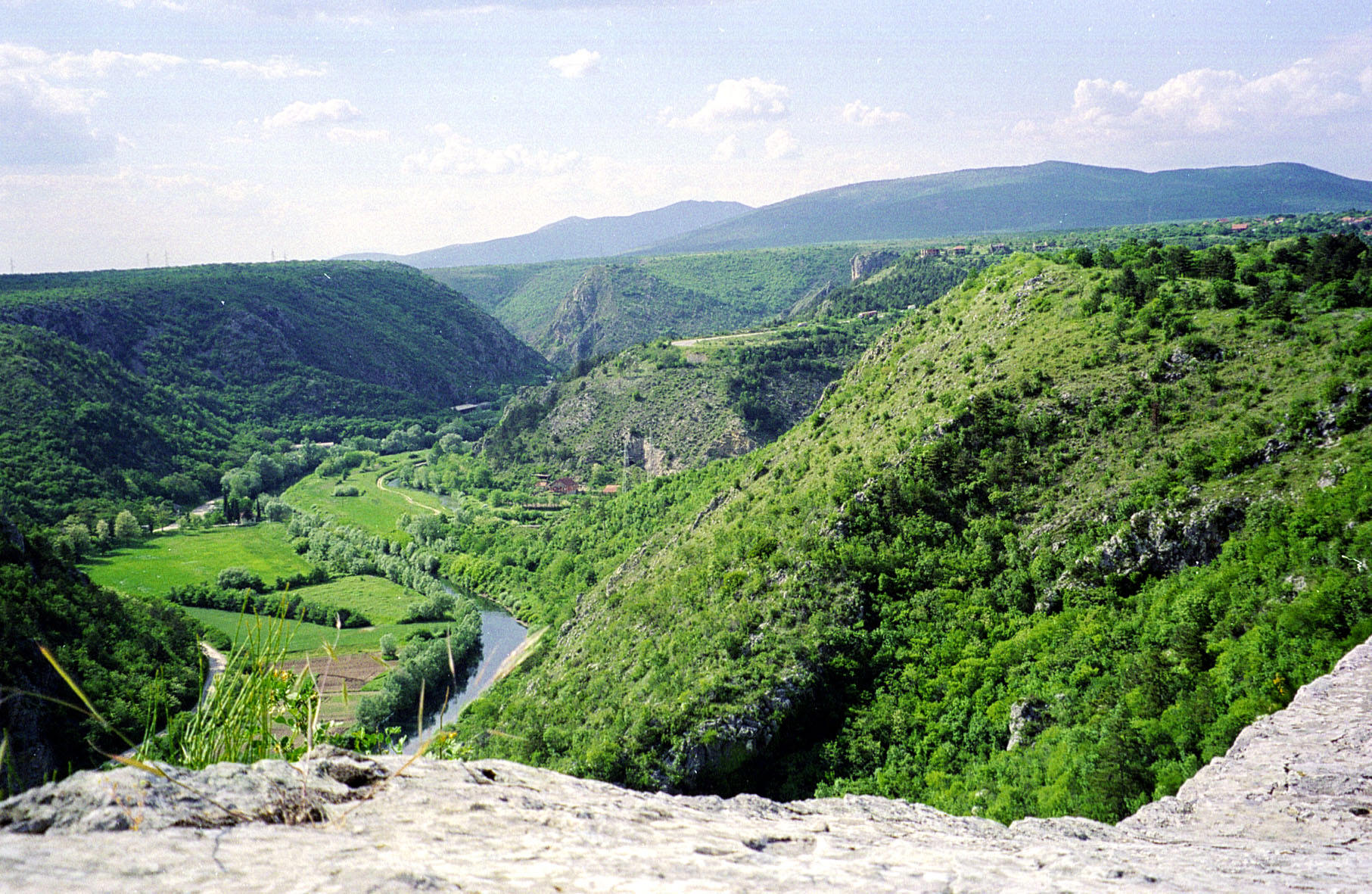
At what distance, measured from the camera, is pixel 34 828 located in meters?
5.82

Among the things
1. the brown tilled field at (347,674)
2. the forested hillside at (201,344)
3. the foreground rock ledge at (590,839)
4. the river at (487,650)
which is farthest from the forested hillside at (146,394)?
the foreground rock ledge at (590,839)

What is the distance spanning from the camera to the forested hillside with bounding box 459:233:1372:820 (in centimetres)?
1894

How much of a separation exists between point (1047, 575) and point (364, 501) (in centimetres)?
11540

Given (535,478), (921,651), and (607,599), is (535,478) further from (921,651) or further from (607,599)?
(921,651)

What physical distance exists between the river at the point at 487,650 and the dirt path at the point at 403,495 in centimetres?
2872

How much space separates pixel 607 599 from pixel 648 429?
64607mm

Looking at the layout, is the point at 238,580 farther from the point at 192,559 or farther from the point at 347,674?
the point at 347,674

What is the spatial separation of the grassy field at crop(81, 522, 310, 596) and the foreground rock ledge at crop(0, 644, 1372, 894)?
92.6 metres

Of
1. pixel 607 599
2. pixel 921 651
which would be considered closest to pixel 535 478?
pixel 607 599

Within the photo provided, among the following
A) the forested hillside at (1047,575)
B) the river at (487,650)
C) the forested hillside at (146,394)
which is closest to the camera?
the forested hillside at (1047,575)

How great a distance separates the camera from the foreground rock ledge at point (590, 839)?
229 inches

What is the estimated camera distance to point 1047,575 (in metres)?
27.5

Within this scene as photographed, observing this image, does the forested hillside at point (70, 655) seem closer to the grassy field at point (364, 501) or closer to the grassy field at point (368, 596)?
the grassy field at point (368, 596)

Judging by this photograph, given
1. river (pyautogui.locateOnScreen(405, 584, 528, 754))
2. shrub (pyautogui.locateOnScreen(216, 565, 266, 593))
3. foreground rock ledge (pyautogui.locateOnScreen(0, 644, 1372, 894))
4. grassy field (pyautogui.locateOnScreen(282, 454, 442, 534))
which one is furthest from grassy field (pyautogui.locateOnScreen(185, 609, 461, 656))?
foreground rock ledge (pyautogui.locateOnScreen(0, 644, 1372, 894))
